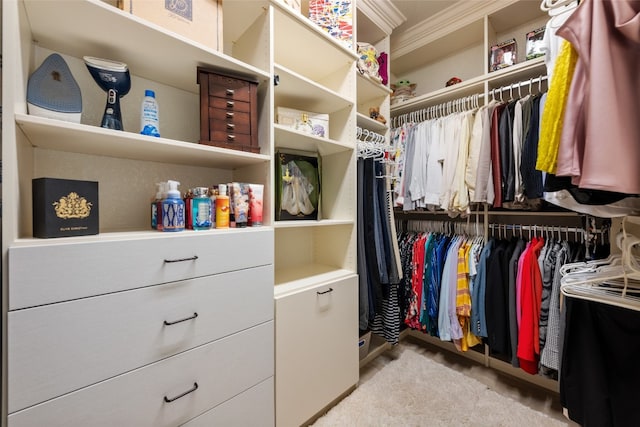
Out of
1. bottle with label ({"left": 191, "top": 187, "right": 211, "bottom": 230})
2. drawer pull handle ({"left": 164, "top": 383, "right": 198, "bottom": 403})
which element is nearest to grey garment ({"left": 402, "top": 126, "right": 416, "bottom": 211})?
bottle with label ({"left": 191, "top": 187, "right": 211, "bottom": 230})

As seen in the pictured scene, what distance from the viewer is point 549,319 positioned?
1.42 metres

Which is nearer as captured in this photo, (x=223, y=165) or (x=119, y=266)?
(x=119, y=266)

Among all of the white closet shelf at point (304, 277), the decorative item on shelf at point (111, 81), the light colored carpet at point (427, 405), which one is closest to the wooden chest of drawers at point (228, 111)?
the decorative item on shelf at point (111, 81)

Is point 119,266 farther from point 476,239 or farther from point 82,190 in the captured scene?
point 476,239

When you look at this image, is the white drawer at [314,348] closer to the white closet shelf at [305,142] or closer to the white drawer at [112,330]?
the white drawer at [112,330]

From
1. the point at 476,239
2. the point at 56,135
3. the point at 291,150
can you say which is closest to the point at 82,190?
the point at 56,135

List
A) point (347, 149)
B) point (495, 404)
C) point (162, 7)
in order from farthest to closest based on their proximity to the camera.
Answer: point (347, 149) → point (495, 404) → point (162, 7)

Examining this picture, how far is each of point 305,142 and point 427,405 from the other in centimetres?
169

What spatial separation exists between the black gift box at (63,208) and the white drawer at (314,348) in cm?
77

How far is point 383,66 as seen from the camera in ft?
6.81

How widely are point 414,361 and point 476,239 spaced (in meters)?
1.02

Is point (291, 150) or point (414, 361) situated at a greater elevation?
point (291, 150)

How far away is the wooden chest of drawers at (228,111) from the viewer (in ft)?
3.55

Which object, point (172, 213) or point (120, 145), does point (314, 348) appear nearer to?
point (172, 213)
